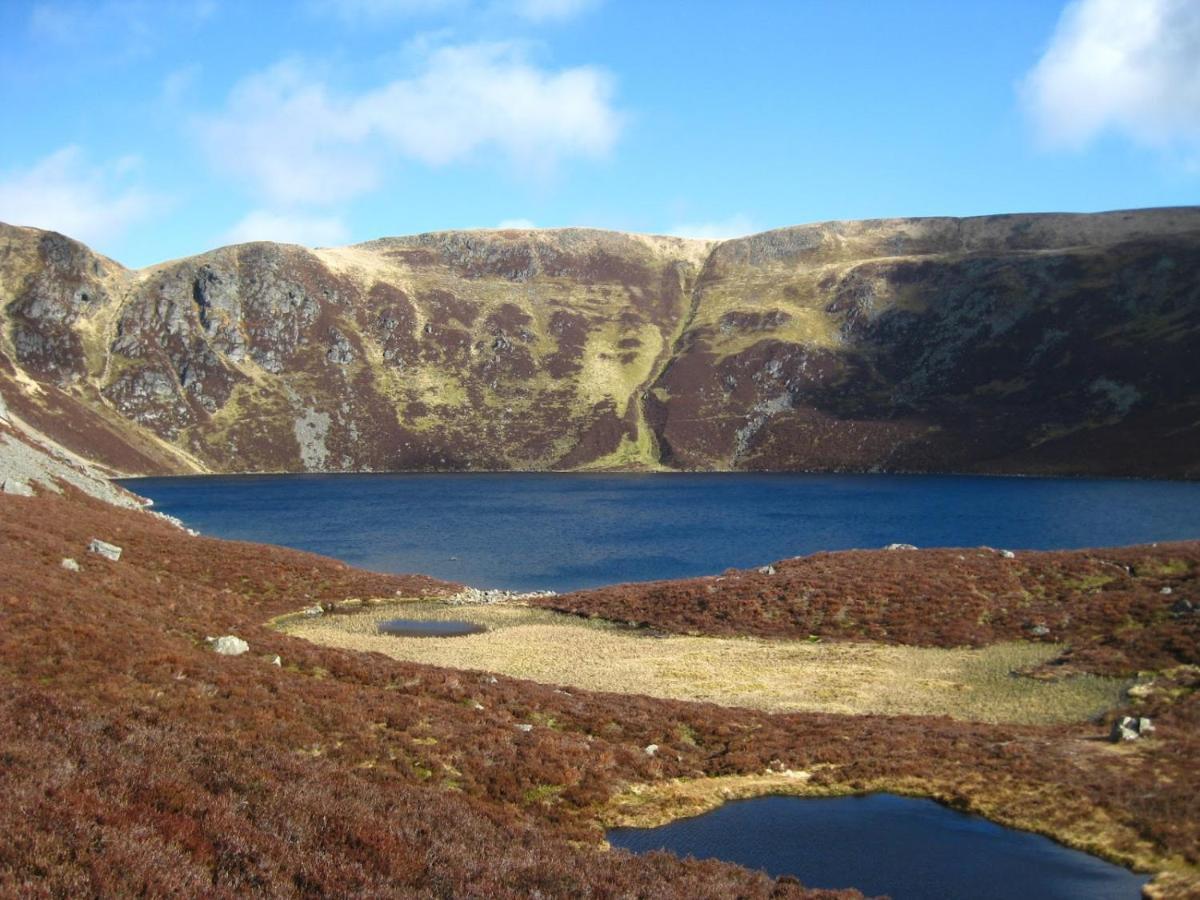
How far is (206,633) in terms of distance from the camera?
96.3ft

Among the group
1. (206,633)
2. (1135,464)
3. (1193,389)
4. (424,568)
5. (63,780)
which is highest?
(1193,389)

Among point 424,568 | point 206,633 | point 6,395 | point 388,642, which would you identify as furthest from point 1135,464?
point 6,395

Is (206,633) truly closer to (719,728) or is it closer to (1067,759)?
(719,728)

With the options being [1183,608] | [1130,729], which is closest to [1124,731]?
[1130,729]

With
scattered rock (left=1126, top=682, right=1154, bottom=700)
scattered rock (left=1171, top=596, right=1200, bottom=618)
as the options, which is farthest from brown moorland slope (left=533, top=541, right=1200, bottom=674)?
scattered rock (left=1126, top=682, right=1154, bottom=700)

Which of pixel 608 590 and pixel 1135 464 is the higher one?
pixel 1135 464

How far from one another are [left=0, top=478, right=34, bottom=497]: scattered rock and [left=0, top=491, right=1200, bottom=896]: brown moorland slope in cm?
1741

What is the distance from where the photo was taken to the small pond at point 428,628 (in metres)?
46.2

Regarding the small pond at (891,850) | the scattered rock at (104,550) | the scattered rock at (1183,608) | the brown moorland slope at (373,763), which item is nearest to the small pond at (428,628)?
the brown moorland slope at (373,763)

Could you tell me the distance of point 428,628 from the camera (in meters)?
48.3

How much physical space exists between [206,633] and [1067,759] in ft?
86.5

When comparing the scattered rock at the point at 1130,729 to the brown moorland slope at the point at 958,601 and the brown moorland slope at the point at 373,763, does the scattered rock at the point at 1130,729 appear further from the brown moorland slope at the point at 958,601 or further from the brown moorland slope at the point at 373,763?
the brown moorland slope at the point at 958,601

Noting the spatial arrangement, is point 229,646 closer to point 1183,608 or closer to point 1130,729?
point 1130,729

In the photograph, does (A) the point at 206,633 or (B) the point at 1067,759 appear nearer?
(B) the point at 1067,759
